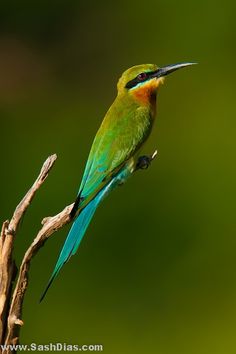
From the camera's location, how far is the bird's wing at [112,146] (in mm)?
2416

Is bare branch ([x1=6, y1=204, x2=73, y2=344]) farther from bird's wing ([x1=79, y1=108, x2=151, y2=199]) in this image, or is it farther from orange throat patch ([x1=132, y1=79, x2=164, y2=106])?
orange throat patch ([x1=132, y1=79, x2=164, y2=106])

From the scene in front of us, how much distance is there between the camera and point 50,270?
323 cm

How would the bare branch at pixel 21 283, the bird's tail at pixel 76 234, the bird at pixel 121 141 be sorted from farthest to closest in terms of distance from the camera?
the bird at pixel 121 141 → the bird's tail at pixel 76 234 → the bare branch at pixel 21 283

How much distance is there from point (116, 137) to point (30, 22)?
4.88ft

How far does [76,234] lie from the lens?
228cm

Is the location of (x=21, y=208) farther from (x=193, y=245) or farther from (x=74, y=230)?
(x=193, y=245)

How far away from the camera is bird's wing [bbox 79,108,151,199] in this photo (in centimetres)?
242

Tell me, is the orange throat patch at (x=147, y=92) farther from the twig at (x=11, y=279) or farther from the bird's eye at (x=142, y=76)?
the twig at (x=11, y=279)

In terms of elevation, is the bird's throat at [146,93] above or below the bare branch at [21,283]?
above

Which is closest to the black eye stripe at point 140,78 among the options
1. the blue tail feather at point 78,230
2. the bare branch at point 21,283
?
the blue tail feather at point 78,230

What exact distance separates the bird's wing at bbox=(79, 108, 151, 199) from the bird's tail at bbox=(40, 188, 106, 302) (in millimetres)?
36

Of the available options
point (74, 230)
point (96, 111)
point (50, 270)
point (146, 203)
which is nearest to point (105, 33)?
point (96, 111)

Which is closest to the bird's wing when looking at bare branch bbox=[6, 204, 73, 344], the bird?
the bird

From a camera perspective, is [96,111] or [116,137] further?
[96,111]
